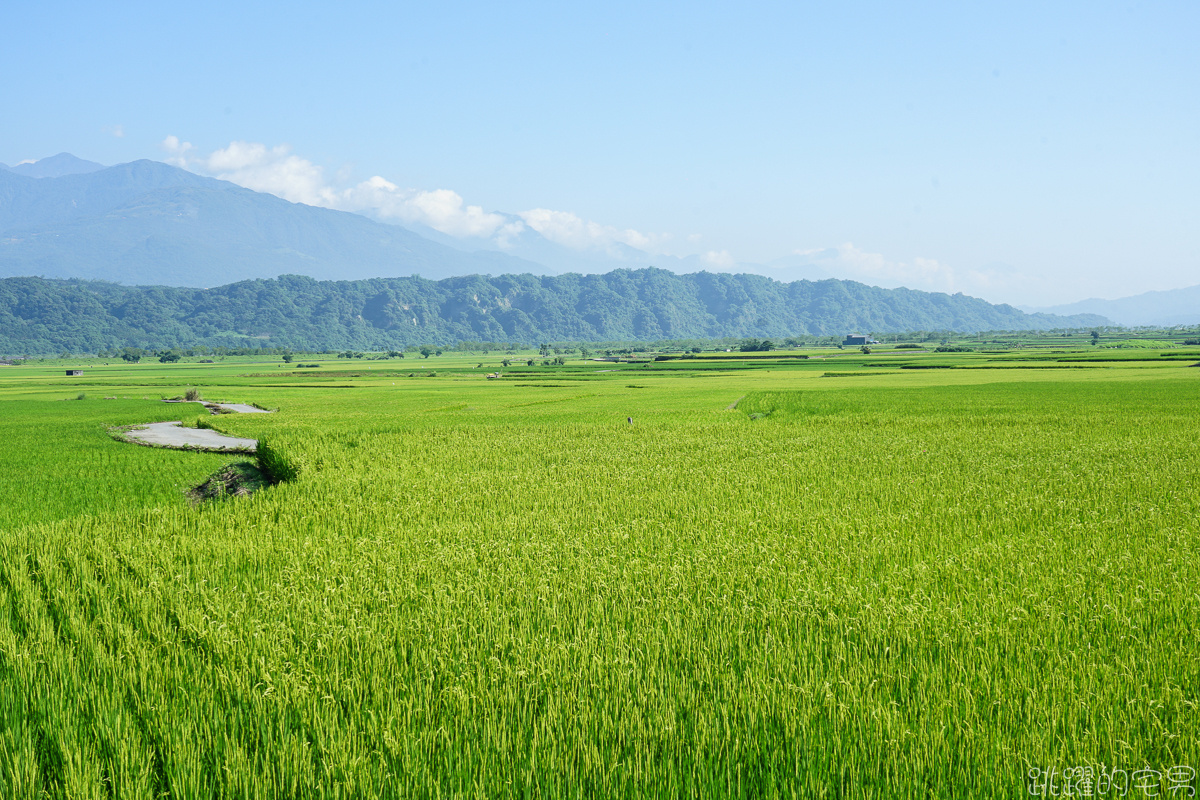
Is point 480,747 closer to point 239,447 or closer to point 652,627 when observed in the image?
point 652,627

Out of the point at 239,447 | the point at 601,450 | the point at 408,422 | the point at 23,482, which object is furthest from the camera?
the point at 408,422

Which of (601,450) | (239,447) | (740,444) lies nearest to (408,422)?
(239,447)

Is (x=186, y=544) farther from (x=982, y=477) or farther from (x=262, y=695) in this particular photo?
(x=982, y=477)

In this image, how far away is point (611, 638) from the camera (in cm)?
489

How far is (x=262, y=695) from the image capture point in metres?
4.14

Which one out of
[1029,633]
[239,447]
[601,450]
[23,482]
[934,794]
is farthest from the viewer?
[239,447]

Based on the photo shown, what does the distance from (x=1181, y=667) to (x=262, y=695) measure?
19.0 feet

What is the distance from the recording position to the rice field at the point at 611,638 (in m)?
3.46

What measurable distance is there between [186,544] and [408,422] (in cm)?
1798

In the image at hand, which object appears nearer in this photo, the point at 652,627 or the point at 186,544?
the point at 652,627

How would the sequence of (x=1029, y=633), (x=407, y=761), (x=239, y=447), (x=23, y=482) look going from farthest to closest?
(x=239, y=447) → (x=23, y=482) → (x=1029, y=633) → (x=407, y=761)

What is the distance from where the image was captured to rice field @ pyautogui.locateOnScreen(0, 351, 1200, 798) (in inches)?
136

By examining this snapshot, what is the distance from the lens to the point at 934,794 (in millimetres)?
3170

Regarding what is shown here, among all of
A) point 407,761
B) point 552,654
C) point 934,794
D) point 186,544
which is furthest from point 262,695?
point 186,544
